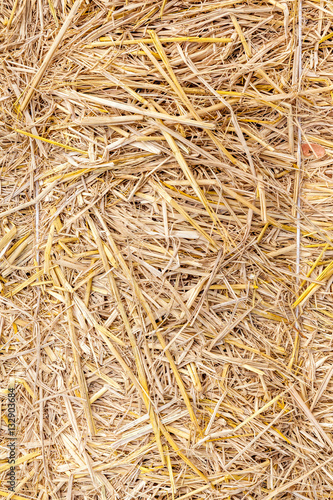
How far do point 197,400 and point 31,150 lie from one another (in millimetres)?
825

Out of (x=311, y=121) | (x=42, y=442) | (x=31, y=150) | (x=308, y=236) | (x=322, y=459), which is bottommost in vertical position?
(x=322, y=459)

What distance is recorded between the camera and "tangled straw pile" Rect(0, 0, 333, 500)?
3.38 feet

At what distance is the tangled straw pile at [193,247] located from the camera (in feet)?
3.38

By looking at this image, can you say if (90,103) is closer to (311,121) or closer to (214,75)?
(214,75)

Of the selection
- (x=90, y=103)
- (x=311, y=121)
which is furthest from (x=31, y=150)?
(x=311, y=121)

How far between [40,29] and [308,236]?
37.0 inches

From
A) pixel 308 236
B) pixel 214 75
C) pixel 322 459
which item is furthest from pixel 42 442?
pixel 214 75

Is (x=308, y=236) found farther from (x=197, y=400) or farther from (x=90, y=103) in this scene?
(x=90, y=103)

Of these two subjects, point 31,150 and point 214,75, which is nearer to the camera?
point 214,75

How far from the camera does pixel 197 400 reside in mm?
1048

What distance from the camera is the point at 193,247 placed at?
3.48 feet

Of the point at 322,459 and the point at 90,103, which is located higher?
the point at 90,103

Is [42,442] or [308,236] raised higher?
[308,236]

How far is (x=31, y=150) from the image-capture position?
1138mm
